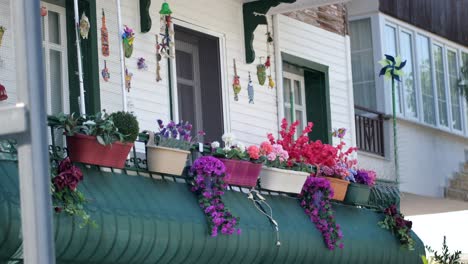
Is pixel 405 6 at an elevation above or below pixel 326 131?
above

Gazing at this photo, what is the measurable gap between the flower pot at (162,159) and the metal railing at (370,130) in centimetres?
781

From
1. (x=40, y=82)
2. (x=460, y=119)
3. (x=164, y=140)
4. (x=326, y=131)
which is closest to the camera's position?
(x=40, y=82)

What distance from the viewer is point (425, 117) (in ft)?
75.6

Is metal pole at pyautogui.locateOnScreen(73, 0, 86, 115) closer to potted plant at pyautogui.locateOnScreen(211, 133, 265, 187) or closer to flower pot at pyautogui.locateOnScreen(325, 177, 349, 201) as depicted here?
potted plant at pyautogui.locateOnScreen(211, 133, 265, 187)

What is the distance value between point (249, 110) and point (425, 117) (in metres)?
7.06

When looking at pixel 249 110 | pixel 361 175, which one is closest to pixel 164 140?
pixel 249 110

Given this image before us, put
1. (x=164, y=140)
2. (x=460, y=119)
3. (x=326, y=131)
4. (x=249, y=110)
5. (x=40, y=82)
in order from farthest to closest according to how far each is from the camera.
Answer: (x=460, y=119), (x=326, y=131), (x=249, y=110), (x=164, y=140), (x=40, y=82)

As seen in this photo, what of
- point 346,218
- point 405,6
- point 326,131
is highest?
point 405,6

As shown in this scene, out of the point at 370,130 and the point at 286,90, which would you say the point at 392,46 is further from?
the point at 286,90

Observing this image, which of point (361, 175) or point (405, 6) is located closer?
point (361, 175)

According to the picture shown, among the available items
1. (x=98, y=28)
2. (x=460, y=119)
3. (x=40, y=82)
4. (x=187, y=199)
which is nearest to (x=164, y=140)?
(x=187, y=199)

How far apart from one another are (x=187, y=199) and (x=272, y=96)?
4204mm

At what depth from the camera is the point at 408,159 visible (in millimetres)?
21844

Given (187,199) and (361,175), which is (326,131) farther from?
(187,199)
